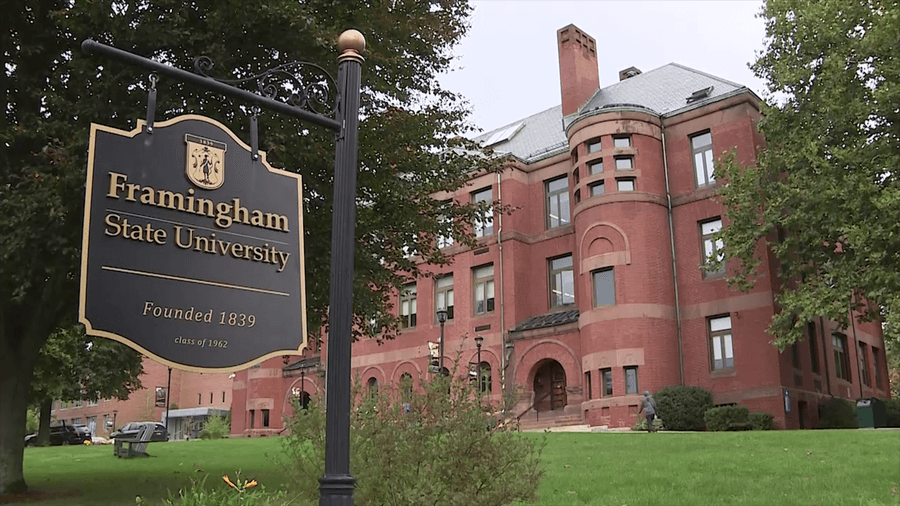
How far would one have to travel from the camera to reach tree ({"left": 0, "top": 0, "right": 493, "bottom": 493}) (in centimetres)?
1274

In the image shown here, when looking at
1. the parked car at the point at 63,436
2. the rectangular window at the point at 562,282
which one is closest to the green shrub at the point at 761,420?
the rectangular window at the point at 562,282

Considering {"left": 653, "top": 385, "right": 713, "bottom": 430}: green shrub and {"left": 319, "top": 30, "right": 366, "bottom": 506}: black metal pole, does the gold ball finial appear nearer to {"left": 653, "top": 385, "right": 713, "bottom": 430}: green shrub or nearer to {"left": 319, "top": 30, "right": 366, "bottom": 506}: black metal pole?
{"left": 319, "top": 30, "right": 366, "bottom": 506}: black metal pole

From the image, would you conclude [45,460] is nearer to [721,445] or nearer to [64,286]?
[64,286]

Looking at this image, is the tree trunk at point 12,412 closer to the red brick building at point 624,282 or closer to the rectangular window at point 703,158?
the red brick building at point 624,282

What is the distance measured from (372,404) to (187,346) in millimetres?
3956

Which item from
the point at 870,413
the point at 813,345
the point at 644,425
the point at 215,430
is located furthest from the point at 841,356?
the point at 215,430

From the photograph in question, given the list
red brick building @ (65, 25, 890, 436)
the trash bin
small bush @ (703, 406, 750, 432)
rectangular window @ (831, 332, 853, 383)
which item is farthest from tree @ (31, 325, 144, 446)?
rectangular window @ (831, 332, 853, 383)

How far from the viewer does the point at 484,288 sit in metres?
40.6

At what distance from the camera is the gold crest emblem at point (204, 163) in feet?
19.5

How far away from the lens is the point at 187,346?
5.57m

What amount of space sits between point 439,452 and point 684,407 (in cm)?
2371

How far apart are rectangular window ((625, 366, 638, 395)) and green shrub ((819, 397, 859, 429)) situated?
7825 millimetres

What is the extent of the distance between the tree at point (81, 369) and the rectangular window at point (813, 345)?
26548 mm

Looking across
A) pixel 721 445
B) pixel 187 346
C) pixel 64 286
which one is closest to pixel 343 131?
pixel 187 346
